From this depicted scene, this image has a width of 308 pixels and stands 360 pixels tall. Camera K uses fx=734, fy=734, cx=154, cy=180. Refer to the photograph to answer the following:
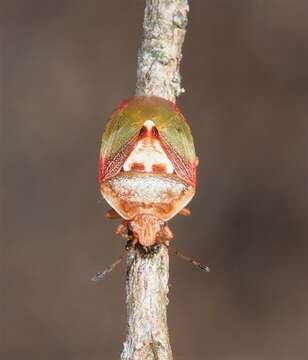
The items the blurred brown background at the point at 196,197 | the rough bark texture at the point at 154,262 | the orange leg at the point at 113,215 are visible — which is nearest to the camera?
the rough bark texture at the point at 154,262

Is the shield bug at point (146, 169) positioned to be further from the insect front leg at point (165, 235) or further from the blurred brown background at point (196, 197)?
the blurred brown background at point (196, 197)

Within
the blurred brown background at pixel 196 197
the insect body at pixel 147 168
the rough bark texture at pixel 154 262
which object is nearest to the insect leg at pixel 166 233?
the insect body at pixel 147 168

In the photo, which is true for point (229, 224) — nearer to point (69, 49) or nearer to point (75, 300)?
point (75, 300)

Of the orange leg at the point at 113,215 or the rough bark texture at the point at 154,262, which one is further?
the orange leg at the point at 113,215

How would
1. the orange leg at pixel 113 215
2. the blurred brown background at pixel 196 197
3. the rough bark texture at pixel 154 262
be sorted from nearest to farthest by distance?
the rough bark texture at pixel 154 262 < the orange leg at pixel 113 215 < the blurred brown background at pixel 196 197

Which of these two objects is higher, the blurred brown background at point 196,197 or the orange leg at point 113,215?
the blurred brown background at point 196,197

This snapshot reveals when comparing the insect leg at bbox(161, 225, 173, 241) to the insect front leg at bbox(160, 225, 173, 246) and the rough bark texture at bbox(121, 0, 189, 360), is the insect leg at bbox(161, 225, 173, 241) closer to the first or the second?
the insect front leg at bbox(160, 225, 173, 246)

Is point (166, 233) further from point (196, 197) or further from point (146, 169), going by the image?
point (196, 197)
